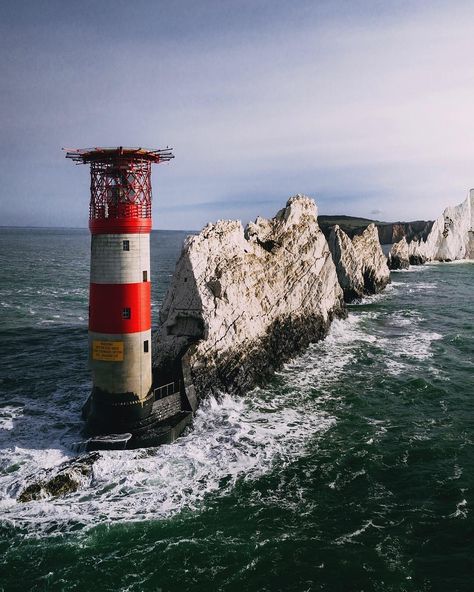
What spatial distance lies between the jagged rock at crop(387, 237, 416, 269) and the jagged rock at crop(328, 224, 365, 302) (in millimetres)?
48441

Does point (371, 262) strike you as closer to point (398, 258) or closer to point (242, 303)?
point (398, 258)

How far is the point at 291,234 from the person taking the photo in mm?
43438

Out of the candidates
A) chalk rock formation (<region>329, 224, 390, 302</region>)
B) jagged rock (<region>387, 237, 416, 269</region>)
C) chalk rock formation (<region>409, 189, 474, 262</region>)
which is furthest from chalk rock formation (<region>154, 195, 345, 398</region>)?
chalk rock formation (<region>409, 189, 474, 262</region>)

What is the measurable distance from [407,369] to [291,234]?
50.1ft

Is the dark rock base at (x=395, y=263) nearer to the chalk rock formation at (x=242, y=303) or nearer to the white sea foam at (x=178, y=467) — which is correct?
the chalk rock formation at (x=242, y=303)

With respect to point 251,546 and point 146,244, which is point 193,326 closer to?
point 146,244

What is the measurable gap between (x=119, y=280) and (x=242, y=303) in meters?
12.3

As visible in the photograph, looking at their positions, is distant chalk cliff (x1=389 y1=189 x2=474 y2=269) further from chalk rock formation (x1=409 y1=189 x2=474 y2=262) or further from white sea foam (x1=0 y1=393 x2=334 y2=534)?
white sea foam (x1=0 y1=393 x2=334 y2=534)

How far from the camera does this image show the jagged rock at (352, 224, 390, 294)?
75.9 metres

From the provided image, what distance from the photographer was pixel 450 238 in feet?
473

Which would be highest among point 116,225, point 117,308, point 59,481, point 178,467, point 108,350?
point 116,225

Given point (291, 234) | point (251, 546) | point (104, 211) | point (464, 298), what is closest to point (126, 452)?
point (251, 546)

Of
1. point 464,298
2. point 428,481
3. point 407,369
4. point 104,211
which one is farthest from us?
point 464,298

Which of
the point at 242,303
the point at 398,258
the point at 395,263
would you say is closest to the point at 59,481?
the point at 242,303
